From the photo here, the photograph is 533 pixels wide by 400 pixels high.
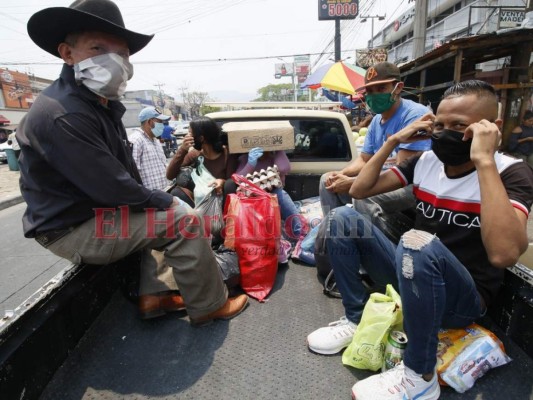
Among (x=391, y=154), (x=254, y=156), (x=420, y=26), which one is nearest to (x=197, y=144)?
(x=254, y=156)

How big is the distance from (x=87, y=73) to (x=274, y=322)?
1642 mm

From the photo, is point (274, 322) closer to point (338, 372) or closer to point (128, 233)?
point (338, 372)

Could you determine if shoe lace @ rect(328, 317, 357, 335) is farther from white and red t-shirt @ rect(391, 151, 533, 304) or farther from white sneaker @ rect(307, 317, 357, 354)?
white and red t-shirt @ rect(391, 151, 533, 304)

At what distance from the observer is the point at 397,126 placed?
8.46 feet

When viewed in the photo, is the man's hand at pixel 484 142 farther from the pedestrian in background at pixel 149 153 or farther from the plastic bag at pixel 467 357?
the pedestrian in background at pixel 149 153

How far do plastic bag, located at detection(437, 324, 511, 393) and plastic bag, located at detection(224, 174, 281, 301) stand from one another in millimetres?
1070

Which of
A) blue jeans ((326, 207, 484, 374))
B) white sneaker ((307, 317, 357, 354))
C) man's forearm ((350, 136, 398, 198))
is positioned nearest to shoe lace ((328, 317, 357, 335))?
white sneaker ((307, 317, 357, 354))

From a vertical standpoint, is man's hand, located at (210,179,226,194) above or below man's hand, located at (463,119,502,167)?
→ below

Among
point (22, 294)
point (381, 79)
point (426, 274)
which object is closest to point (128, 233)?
point (426, 274)

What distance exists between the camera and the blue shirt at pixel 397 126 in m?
2.36

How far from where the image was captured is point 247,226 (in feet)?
7.50

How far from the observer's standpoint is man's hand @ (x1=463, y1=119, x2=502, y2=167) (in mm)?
1272

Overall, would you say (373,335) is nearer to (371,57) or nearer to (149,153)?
(149,153)

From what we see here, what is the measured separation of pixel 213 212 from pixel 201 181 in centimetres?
45
